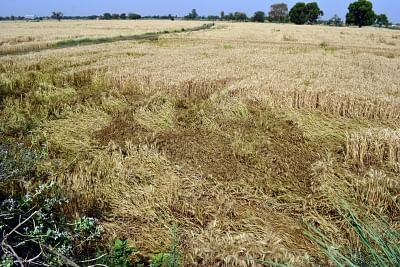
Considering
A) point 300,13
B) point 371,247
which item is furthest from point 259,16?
point 371,247

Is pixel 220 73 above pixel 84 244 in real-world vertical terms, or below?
above

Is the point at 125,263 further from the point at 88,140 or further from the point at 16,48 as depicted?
the point at 16,48

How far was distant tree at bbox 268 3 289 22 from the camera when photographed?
12825 cm

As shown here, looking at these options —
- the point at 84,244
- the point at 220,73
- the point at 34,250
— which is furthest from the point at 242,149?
the point at 220,73

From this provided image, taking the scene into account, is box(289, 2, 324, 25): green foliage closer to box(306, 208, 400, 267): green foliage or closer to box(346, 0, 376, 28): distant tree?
box(346, 0, 376, 28): distant tree

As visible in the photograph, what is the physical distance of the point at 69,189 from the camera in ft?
15.3

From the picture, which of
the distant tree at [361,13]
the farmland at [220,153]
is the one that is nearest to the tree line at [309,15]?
the distant tree at [361,13]

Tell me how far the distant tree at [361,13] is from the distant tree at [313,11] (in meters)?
10.9

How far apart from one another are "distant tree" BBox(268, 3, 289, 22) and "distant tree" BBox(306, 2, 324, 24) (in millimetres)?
21857

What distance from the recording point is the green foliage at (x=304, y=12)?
103 metres

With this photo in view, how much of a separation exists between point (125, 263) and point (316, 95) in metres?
5.89

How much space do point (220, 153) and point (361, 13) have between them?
98482 mm

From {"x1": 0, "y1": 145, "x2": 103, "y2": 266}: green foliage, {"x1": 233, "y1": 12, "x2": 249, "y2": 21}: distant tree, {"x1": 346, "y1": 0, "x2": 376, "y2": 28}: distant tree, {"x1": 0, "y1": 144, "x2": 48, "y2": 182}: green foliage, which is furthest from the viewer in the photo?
{"x1": 233, "y1": 12, "x2": 249, "y2": 21}: distant tree

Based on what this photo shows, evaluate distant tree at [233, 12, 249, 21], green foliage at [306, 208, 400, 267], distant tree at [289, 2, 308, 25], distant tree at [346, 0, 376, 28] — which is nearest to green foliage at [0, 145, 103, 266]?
green foliage at [306, 208, 400, 267]
